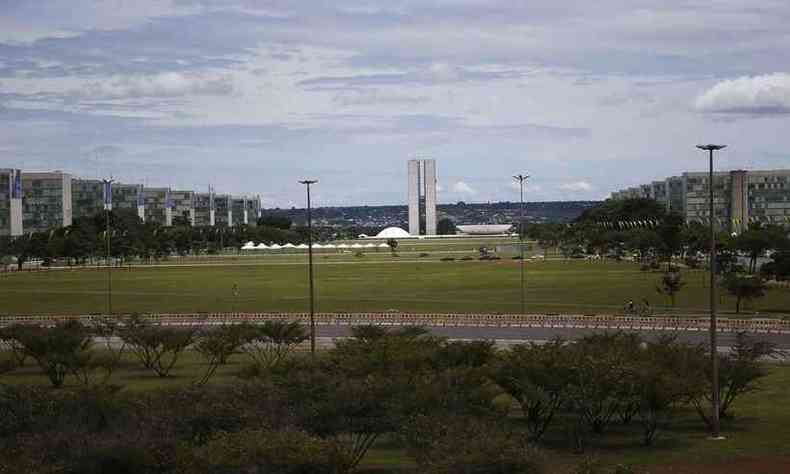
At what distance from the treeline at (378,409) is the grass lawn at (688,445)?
0.40 meters

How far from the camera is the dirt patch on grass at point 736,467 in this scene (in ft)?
92.6

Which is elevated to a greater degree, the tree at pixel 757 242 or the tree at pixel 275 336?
the tree at pixel 757 242

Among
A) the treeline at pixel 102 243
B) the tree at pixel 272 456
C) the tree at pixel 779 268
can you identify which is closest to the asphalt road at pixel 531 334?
the tree at pixel 779 268

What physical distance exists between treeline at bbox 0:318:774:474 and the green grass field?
34.0 meters

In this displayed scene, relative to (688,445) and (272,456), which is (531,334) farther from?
(272,456)

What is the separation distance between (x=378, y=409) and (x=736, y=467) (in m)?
9.34

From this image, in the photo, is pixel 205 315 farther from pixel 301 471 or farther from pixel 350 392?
pixel 301 471

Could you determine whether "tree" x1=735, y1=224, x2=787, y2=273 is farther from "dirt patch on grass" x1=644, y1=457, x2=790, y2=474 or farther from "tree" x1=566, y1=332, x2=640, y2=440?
"dirt patch on grass" x1=644, y1=457, x2=790, y2=474

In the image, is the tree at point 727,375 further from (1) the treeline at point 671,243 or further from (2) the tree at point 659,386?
(1) the treeline at point 671,243

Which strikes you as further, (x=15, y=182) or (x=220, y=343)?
(x=15, y=182)

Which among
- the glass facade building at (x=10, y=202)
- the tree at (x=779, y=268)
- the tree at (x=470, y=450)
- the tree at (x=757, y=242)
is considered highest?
the glass facade building at (x=10, y=202)

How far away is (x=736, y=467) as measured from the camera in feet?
94.3

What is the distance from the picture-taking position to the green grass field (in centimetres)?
7644

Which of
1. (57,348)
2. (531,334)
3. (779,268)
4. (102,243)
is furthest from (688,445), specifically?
(102,243)
